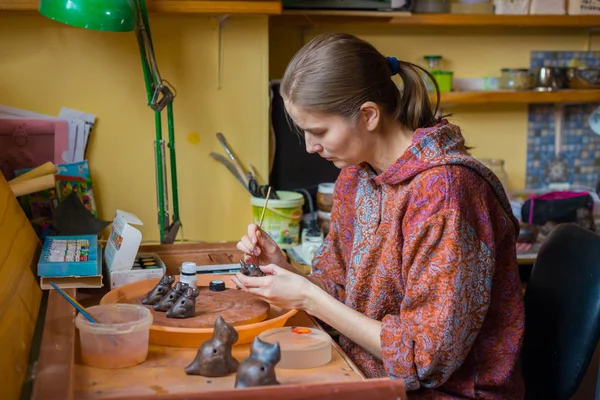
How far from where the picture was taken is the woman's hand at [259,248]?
5.44 ft

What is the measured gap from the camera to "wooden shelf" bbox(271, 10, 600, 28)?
2488mm

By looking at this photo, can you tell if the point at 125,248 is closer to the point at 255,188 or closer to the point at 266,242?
the point at 266,242

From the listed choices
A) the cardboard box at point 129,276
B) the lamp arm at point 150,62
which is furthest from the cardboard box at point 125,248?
the lamp arm at point 150,62

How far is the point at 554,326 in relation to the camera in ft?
5.21

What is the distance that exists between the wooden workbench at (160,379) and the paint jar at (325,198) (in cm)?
98

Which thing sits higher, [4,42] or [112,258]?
[4,42]

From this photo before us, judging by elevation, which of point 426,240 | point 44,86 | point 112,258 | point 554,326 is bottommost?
point 554,326

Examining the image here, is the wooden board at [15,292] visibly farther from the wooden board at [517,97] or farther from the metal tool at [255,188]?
the wooden board at [517,97]

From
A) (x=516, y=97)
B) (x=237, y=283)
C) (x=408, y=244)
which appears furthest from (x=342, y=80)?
(x=516, y=97)

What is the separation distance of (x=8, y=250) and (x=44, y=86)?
2.82ft

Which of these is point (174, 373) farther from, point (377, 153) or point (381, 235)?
point (377, 153)

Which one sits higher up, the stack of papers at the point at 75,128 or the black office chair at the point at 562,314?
the stack of papers at the point at 75,128

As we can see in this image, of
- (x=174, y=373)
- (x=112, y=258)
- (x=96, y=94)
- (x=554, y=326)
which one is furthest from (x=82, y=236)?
(x=554, y=326)

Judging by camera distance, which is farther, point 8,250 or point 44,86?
point 44,86
